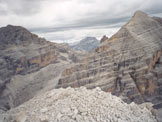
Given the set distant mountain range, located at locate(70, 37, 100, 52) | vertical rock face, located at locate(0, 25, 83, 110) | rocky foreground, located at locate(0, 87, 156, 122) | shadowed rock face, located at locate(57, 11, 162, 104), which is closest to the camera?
rocky foreground, located at locate(0, 87, 156, 122)

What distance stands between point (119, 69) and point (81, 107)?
17978 mm

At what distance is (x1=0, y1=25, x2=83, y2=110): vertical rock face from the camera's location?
38.7 m

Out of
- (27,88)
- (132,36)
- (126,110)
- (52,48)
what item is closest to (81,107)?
(126,110)

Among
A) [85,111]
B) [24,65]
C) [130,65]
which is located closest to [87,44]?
[24,65]

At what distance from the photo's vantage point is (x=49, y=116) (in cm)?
1002

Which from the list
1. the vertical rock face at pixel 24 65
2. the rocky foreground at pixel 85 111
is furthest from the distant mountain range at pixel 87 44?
the rocky foreground at pixel 85 111

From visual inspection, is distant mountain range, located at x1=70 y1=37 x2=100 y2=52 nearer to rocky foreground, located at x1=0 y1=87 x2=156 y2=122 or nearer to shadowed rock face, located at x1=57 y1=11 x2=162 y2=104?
shadowed rock face, located at x1=57 y1=11 x2=162 y2=104

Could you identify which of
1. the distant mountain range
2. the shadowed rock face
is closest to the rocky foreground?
the shadowed rock face

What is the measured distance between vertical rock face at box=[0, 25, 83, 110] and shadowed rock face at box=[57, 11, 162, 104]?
42.4 ft

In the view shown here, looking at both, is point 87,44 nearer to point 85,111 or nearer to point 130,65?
point 130,65

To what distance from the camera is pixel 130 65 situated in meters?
26.5

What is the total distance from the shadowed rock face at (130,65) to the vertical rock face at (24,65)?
42.4ft

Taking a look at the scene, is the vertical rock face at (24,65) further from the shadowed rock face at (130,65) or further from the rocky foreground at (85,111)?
the rocky foreground at (85,111)

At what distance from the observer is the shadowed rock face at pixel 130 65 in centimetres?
2586
